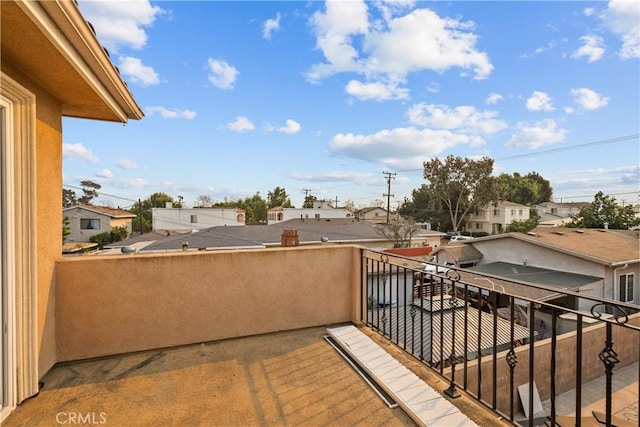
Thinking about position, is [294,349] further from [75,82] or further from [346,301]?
[75,82]

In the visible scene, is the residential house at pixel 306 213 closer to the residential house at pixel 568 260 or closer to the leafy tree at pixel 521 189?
the residential house at pixel 568 260

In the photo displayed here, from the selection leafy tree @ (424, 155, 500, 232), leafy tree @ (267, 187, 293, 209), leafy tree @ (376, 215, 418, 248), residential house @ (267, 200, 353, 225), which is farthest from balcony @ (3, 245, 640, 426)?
leafy tree @ (267, 187, 293, 209)

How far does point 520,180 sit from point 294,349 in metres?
51.1

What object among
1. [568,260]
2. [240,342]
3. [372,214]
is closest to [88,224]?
[240,342]

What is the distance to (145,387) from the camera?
2195 millimetres

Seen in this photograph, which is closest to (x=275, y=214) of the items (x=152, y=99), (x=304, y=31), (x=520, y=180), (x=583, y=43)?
(x=152, y=99)

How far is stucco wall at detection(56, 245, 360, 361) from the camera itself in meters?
2.55

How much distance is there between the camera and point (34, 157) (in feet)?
6.85

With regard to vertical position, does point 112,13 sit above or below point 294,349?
above

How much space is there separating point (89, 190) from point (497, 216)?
48.8 meters

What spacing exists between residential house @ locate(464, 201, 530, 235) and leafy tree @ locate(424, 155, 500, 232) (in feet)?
11.9

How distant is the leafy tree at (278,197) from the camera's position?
4869 centimetres

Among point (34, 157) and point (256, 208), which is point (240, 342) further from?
point (256, 208)

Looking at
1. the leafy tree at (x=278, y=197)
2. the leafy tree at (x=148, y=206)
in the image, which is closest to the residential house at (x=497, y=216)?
the leafy tree at (x=278, y=197)
